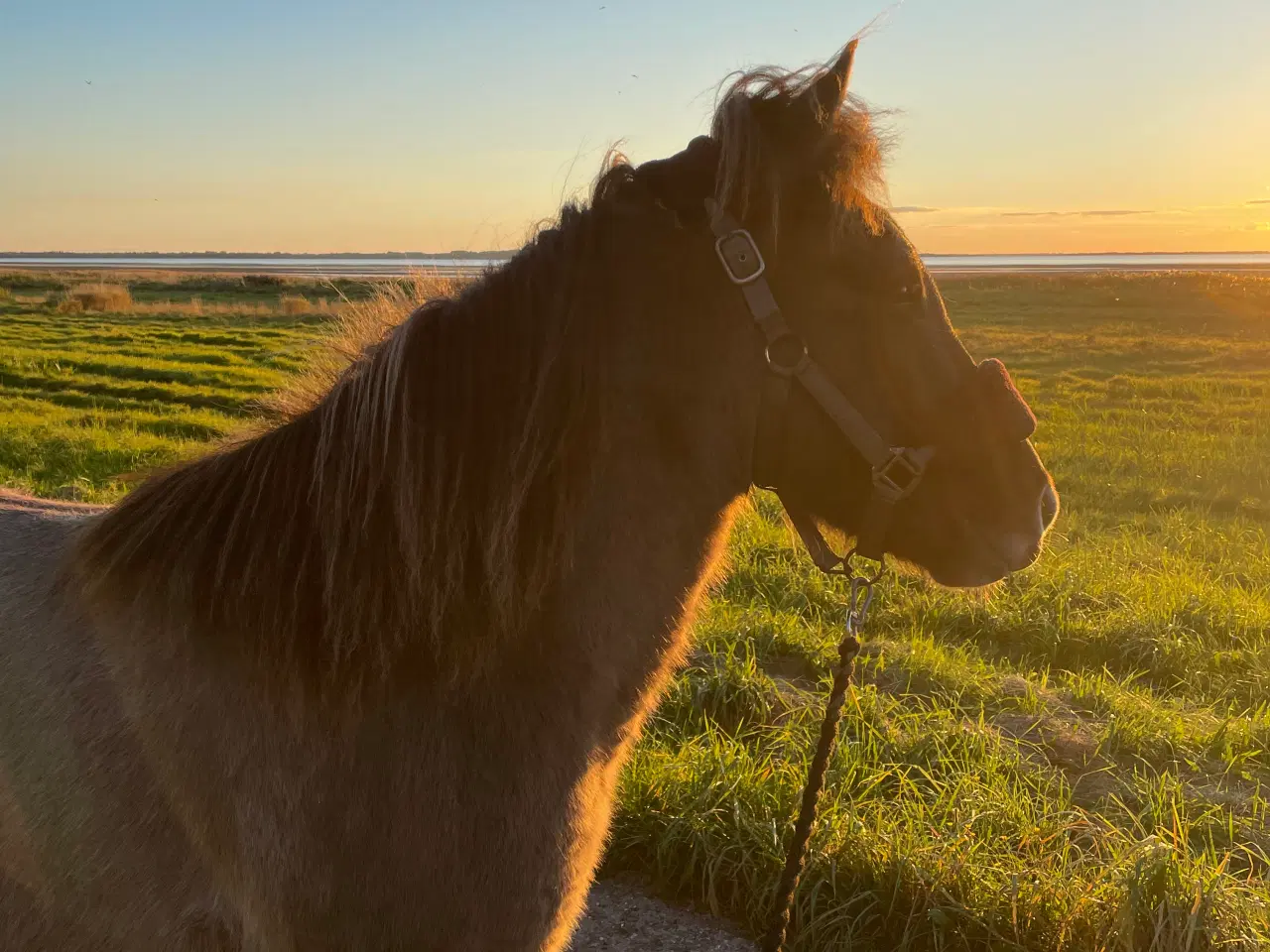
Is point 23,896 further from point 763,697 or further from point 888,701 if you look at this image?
point 888,701

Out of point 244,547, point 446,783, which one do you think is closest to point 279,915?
point 446,783

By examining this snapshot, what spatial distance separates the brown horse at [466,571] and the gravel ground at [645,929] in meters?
1.69

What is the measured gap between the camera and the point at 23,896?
1.76m

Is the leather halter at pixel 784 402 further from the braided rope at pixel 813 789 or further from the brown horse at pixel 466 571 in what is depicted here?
the braided rope at pixel 813 789

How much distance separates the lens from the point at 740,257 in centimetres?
166

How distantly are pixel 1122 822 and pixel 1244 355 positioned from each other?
26.1m

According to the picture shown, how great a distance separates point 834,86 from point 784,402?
2.14 ft

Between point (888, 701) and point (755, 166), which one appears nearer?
point (755, 166)

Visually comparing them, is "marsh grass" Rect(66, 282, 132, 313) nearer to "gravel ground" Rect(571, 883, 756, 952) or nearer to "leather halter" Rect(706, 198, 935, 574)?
"gravel ground" Rect(571, 883, 756, 952)

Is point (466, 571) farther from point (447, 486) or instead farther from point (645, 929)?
point (645, 929)

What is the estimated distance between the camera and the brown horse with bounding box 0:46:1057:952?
65.1 inches

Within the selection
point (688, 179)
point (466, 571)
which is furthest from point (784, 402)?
point (466, 571)

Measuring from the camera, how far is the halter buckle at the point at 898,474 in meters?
1.74

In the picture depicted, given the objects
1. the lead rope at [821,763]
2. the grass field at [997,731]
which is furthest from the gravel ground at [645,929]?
the lead rope at [821,763]
